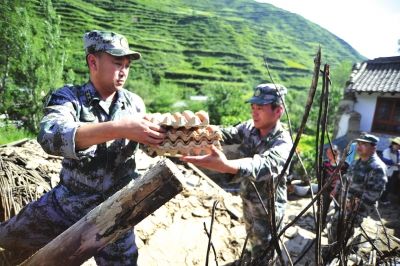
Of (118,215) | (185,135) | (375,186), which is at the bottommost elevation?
(375,186)

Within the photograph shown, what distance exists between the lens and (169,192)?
4.56 ft

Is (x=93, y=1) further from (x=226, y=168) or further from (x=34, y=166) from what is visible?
(x=226, y=168)

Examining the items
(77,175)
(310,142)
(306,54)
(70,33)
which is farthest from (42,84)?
(306,54)

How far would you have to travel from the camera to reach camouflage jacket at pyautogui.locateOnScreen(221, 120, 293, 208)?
A: 227cm

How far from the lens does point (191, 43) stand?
60.2 metres

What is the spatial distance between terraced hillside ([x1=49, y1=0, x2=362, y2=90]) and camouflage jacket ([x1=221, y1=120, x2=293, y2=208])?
27.5 metres

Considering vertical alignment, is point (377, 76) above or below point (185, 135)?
below

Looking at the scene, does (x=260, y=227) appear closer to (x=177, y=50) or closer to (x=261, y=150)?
(x=261, y=150)

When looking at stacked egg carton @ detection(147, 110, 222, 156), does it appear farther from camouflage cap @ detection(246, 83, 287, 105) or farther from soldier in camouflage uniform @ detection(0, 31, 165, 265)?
camouflage cap @ detection(246, 83, 287, 105)

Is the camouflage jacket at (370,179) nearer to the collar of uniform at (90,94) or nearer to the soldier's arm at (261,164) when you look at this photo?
the soldier's arm at (261,164)

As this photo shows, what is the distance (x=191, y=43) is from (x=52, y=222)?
6107 centimetres

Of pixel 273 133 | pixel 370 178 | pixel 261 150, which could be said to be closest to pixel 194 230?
pixel 261 150

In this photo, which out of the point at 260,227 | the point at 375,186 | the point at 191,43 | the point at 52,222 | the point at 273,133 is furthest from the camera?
the point at 191,43

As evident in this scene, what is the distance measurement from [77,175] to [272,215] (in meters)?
1.67
